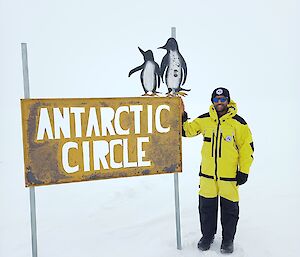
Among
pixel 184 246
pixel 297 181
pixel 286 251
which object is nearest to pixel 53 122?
pixel 184 246

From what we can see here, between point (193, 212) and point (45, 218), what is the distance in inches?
78.9

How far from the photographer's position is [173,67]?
3.21 m

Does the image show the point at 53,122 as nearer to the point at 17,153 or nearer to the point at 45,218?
the point at 45,218

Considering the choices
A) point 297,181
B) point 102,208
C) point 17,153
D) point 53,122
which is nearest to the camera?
point 53,122

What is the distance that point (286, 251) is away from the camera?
3.21 meters

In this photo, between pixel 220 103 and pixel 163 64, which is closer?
pixel 220 103

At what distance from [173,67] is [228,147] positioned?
97 centimetres

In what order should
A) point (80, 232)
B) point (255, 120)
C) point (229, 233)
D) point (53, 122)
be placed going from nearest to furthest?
point (53, 122), point (229, 233), point (80, 232), point (255, 120)

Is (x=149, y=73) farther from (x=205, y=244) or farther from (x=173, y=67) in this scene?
(x=205, y=244)

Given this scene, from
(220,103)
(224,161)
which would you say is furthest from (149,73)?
(224,161)

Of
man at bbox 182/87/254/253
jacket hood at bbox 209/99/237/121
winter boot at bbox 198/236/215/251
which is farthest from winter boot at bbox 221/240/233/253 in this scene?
jacket hood at bbox 209/99/237/121

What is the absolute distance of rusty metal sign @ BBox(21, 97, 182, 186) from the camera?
285cm

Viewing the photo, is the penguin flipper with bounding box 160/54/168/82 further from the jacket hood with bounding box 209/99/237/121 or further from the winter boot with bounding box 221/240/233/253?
the winter boot with bounding box 221/240/233/253

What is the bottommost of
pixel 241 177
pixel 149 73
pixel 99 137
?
pixel 241 177
